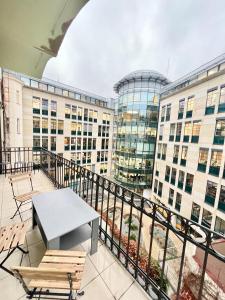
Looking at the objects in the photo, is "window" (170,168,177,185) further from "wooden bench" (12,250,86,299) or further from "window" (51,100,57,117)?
"window" (51,100,57,117)

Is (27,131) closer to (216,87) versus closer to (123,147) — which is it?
(123,147)

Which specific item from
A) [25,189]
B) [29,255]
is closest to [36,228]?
[29,255]

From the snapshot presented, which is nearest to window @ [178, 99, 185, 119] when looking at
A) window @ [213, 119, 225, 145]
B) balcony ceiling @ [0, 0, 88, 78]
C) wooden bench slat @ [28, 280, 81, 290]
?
window @ [213, 119, 225, 145]

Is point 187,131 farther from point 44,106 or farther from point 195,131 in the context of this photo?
point 44,106

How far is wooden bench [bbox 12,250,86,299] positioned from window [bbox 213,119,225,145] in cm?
1325

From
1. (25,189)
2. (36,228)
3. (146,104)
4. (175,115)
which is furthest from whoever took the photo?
(146,104)

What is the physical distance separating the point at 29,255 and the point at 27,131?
18.6 meters

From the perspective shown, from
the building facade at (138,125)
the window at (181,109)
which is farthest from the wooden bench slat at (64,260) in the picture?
the building facade at (138,125)

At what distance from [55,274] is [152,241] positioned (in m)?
1.88

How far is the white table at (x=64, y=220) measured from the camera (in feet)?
6.77

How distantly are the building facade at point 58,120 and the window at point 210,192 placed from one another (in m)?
18.0

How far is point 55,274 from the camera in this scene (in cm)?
122

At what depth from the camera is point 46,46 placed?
1611mm

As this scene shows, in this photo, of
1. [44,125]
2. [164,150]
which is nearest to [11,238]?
[164,150]
